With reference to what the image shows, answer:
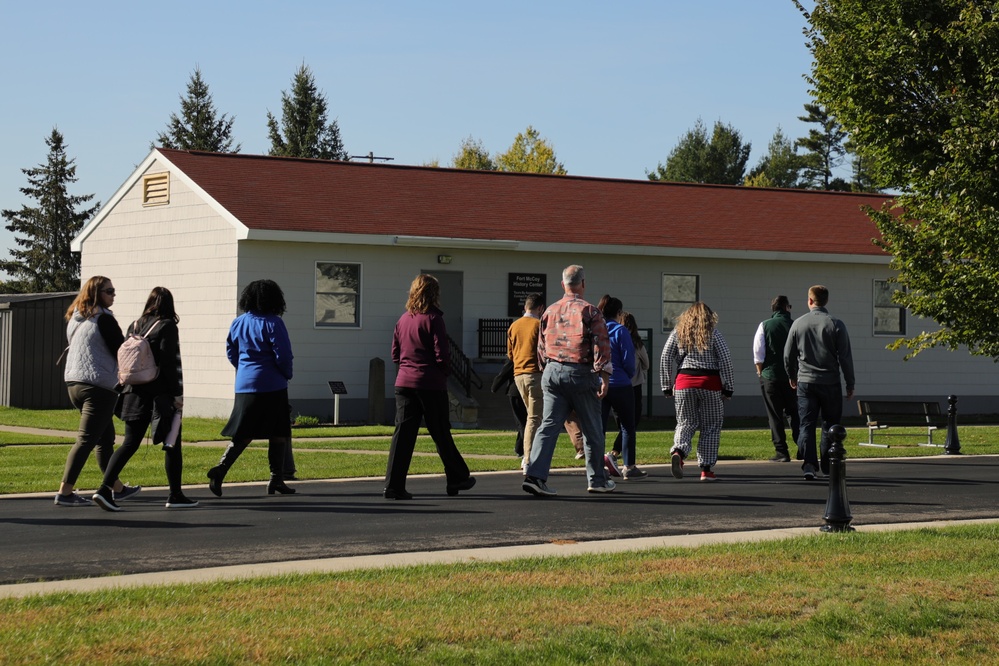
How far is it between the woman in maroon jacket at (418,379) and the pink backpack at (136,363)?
2.09 metres

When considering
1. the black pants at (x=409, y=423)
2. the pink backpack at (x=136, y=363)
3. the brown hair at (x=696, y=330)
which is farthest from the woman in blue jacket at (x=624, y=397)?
the pink backpack at (x=136, y=363)

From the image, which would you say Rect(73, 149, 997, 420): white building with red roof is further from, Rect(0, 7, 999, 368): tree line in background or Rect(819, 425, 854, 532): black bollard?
Rect(819, 425, 854, 532): black bollard

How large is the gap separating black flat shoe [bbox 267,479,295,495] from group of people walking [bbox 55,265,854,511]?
19 mm

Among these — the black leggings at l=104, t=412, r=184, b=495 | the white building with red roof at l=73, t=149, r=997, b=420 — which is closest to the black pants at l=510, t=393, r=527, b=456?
the black leggings at l=104, t=412, r=184, b=495

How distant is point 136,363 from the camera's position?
1160cm

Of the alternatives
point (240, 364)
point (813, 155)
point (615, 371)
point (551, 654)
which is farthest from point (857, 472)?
point (813, 155)

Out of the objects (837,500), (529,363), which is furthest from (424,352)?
(837,500)

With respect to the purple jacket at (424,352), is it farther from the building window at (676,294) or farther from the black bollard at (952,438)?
the building window at (676,294)

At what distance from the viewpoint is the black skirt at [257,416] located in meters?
12.4

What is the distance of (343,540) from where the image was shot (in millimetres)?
9828

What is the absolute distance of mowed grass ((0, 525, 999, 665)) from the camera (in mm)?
6262

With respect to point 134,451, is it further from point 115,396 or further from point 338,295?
point 338,295

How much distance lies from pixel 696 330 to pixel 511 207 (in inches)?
573

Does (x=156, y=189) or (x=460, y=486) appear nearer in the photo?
(x=460, y=486)
